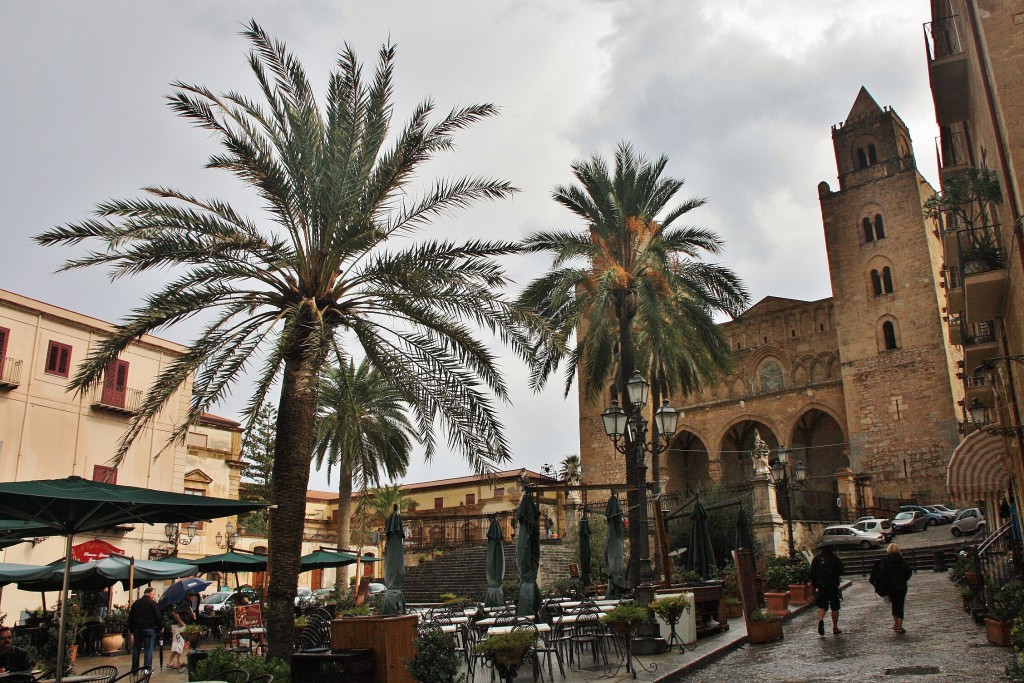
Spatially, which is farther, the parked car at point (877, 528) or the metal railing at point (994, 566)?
the parked car at point (877, 528)

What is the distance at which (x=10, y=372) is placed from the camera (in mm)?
21812

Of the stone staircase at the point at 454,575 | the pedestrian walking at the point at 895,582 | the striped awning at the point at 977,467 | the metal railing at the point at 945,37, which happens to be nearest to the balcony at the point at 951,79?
the metal railing at the point at 945,37

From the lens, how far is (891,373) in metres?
36.6

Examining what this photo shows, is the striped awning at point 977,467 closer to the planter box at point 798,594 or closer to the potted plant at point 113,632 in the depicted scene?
the planter box at point 798,594

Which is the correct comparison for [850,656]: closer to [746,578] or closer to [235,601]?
[746,578]

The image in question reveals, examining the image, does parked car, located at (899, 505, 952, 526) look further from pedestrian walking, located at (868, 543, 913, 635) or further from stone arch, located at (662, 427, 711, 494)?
pedestrian walking, located at (868, 543, 913, 635)

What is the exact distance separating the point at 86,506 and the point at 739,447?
3930 centimetres

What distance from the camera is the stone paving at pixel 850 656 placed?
27.9ft

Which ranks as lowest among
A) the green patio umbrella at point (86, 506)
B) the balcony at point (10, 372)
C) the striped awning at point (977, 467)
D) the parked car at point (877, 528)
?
the parked car at point (877, 528)

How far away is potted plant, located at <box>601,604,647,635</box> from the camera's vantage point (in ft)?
32.0

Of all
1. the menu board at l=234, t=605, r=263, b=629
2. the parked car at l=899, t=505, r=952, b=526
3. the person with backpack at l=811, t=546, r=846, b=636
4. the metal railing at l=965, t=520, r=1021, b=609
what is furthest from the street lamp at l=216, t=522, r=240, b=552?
the parked car at l=899, t=505, r=952, b=526

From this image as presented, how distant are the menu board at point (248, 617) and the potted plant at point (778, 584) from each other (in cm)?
966

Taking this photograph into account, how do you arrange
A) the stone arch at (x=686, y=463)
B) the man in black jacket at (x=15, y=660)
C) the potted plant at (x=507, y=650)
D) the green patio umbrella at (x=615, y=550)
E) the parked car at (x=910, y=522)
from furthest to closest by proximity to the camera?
the stone arch at (x=686, y=463)
the parked car at (x=910, y=522)
the green patio umbrella at (x=615, y=550)
the man in black jacket at (x=15, y=660)
the potted plant at (x=507, y=650)

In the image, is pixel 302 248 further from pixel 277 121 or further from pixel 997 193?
pixel 997 193
